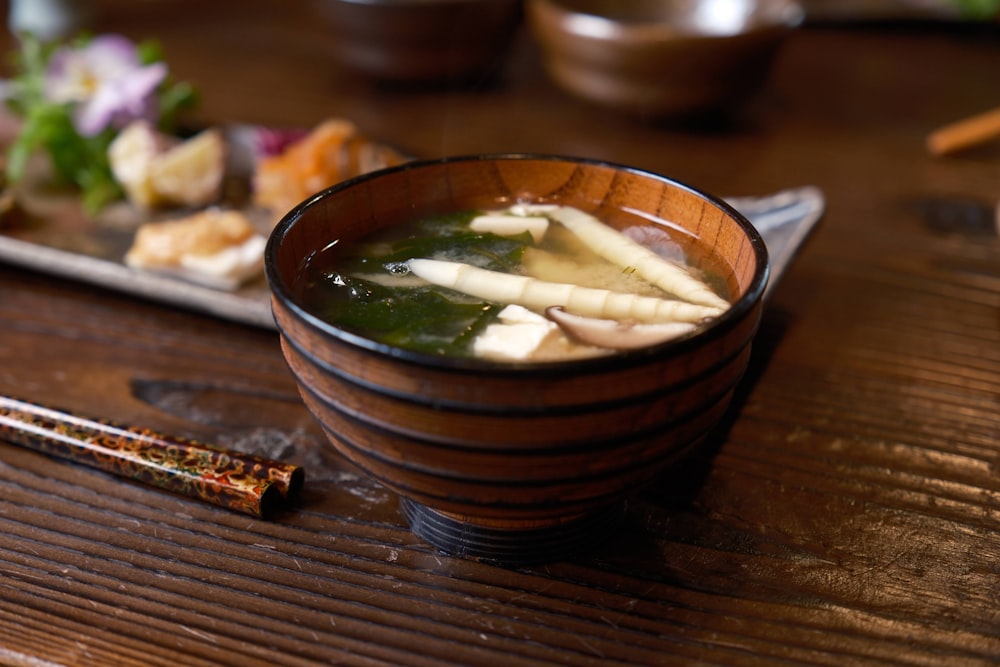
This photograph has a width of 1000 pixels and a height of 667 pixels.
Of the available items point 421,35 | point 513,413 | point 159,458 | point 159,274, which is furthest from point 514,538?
point 421,35

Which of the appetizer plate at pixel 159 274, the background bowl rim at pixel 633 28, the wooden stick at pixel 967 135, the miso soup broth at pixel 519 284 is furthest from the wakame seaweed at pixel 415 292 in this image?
the wooden stick at pixel 967 135

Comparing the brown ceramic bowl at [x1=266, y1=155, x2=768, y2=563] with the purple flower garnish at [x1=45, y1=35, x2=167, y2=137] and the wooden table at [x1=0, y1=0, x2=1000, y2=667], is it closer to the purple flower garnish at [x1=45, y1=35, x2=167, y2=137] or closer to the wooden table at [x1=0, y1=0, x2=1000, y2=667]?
the wooden table at [x1=0, y1=0, x2=1000, y2=667]

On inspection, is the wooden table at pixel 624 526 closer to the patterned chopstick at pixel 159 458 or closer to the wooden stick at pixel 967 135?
the patterned chopstick at pixel 159 458

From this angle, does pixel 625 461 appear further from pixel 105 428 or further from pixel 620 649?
pixel 105 428

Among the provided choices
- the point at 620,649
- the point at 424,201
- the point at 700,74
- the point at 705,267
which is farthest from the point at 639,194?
the point at 700,74

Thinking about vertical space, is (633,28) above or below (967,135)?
above

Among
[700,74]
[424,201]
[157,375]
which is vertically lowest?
[157,375]

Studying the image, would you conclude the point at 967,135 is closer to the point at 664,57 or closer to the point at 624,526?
the point at 664,57
